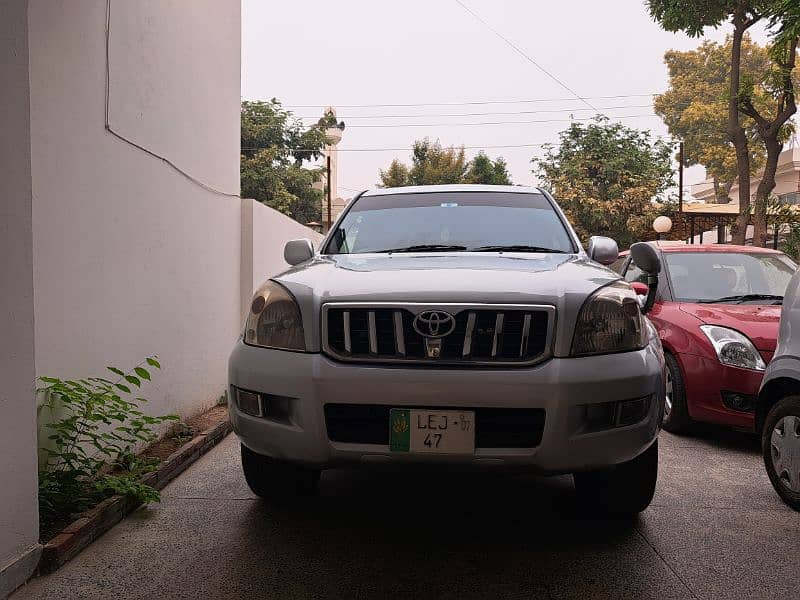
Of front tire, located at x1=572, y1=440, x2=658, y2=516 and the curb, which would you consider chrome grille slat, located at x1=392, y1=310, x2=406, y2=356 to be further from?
the curb

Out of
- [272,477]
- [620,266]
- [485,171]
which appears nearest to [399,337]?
[272,477]

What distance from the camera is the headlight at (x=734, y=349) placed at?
16.8 feet

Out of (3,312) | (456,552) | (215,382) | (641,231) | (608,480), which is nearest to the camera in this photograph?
(3,312)

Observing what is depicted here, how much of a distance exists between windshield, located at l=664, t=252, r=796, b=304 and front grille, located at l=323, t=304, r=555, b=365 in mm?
3638

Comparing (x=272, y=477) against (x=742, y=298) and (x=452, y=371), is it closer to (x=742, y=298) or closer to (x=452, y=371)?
(x=452, y=371)

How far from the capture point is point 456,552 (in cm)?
317

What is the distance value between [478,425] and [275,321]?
0.97m

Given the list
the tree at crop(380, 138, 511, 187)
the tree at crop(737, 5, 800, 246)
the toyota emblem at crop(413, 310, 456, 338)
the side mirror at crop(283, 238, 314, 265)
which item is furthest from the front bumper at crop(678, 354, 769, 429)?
the tree at crop(380, 138, 511, 187)

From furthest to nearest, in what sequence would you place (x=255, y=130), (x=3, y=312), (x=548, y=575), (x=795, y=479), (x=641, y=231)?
(x=255, y=130), (x=641, y=231), (x=795, y=479), (x=548, y=575), (x=3, y=312)

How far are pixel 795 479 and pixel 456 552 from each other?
1.82 meters

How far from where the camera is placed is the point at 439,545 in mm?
3260

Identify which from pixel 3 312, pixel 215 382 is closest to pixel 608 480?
pixel 3 312

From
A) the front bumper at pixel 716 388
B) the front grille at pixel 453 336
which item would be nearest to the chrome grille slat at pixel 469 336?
the front grille at pixel 453 336

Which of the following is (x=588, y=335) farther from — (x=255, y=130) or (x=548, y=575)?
(x=255, y=130)
